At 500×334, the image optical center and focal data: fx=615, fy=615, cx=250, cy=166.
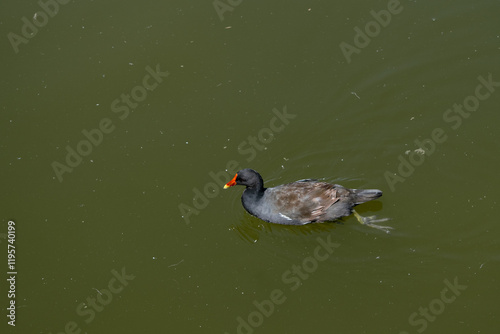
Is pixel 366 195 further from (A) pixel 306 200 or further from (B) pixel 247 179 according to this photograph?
(B) pixel 247 179

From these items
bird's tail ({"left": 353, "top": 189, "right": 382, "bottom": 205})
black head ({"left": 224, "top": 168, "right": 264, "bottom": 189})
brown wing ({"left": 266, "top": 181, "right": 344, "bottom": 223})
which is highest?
black head ({"left": 224, "top": 168, "right": 264, "bottom": 189})

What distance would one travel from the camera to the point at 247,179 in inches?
262

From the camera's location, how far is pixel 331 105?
7.66 metres

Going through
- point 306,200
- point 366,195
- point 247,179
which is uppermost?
point 247,179

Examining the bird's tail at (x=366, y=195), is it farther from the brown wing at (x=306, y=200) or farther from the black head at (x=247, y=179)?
the black head at (x=247, y=179)

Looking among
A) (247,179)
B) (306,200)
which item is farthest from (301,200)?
(247,179)

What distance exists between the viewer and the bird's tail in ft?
21.6

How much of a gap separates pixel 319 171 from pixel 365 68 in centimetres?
167

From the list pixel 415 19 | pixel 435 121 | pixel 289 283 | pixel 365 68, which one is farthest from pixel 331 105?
pixel 289 283

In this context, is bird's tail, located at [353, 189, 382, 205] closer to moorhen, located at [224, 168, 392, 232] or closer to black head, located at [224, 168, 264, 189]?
moorhen, located at [224, 168, 392, 232]

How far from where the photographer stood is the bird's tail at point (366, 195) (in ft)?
21.6

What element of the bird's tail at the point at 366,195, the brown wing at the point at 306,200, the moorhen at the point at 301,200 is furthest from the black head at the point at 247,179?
the bird's tail at the point at 366,195

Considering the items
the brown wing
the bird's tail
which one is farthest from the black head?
the bird's tail

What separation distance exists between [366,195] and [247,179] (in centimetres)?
129
